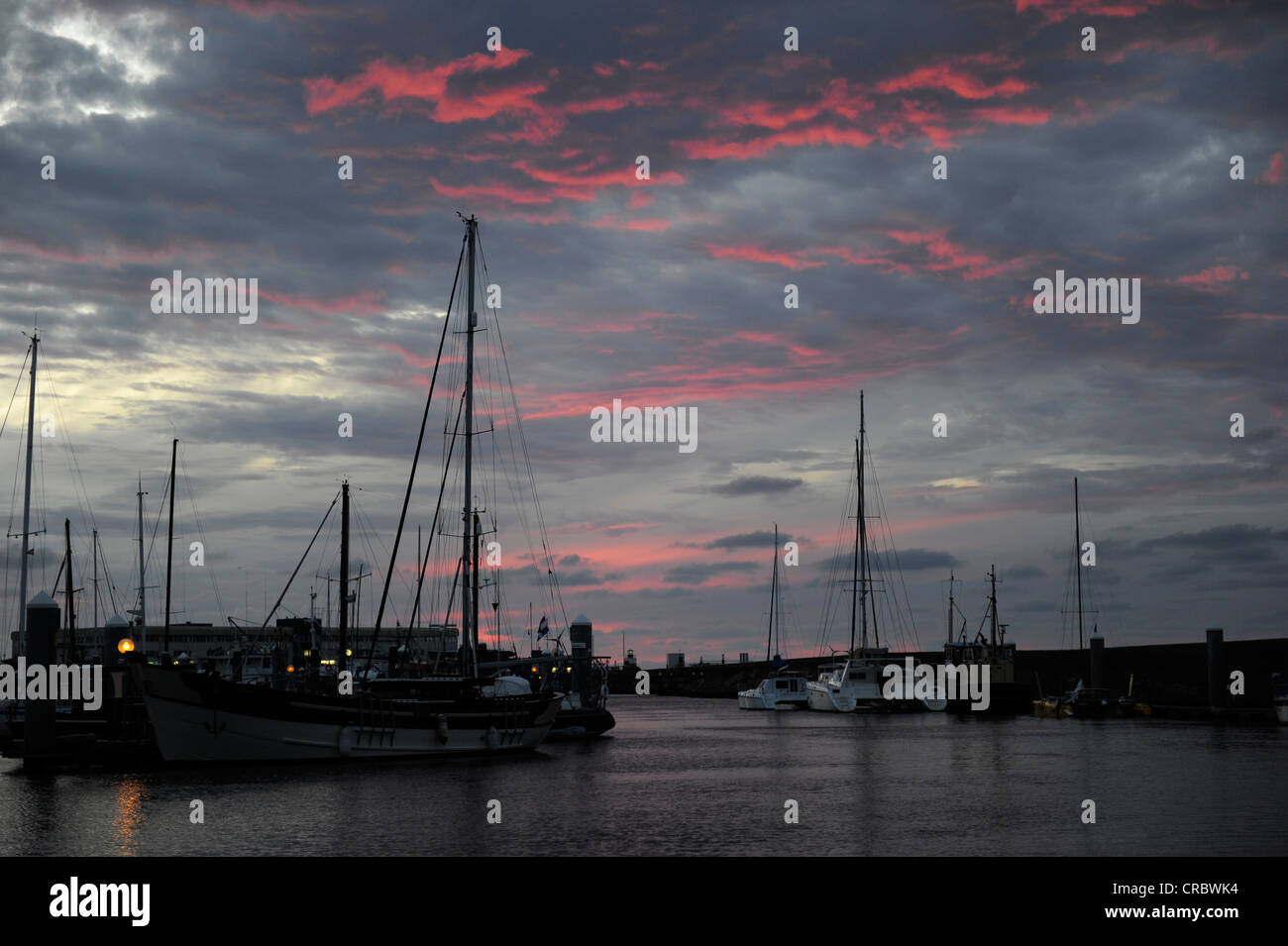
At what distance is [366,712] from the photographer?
5306cm

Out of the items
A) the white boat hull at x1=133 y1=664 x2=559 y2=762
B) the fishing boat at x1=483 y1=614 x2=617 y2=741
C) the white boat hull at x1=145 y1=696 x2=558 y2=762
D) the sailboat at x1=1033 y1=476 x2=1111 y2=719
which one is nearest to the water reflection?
the white boat hull at x1=145 y1=696 x2=558 y2=762

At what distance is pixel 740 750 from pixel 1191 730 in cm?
3085

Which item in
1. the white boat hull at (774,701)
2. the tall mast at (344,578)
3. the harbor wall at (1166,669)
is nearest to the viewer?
the tall mast at (344,578)

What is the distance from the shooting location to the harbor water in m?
29.0

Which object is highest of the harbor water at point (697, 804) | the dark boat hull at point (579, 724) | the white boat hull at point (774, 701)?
the harbor water at point (697, 804)

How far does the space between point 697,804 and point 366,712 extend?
20276mm

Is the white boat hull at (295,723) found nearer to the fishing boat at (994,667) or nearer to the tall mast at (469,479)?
the tall mast at (469,479)

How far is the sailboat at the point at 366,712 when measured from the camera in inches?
1939

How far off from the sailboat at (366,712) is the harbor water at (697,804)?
1.16m

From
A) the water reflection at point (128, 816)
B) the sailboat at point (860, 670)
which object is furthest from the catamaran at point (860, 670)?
the water reflection at point (128, 816)

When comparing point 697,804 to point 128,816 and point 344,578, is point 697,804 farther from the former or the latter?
point 344,578

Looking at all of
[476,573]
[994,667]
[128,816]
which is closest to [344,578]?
[476,573]
